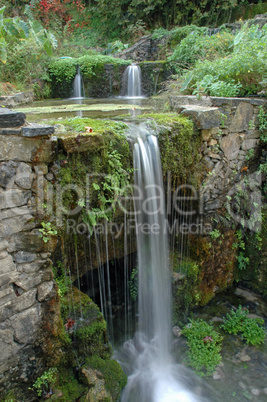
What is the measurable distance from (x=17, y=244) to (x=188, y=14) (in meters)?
15.3

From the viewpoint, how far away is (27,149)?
9.16ft

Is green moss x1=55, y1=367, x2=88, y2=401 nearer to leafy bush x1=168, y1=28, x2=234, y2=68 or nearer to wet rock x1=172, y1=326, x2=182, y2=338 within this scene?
wet rock x1=172, y1=326, x2=182, y2=338

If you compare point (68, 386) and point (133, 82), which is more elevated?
point (133, 82)

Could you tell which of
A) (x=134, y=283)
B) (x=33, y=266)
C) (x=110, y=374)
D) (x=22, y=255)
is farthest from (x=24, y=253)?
(x=134, y=283)

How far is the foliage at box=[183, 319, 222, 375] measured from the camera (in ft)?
14.5

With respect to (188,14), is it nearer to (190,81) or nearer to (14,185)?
(190,81)

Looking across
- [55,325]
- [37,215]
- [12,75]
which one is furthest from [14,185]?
[12,75]

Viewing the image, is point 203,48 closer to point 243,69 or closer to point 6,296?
point 243,69

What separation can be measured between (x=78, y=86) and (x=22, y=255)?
7.86m

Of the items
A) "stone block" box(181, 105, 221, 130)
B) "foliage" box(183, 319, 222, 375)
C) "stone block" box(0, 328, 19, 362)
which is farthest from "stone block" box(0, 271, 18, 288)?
"stone block" box(181, 105, 221, 130)

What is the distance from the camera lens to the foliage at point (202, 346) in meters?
4.41

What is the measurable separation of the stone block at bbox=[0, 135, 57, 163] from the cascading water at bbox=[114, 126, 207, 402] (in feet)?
4.39

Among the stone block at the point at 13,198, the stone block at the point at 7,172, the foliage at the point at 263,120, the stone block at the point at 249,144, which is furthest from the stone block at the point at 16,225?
the foliage at the point at 263,120

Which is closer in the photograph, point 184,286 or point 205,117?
point 205,117
